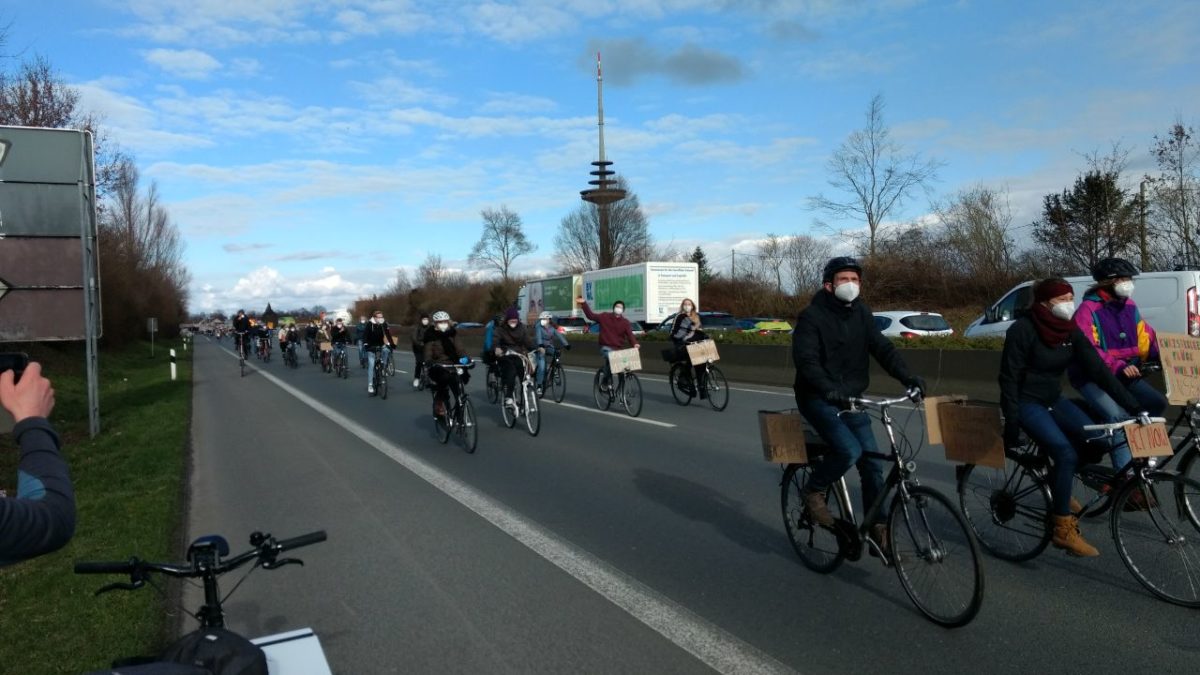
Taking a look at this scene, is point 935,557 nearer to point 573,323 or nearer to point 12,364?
point 12,364

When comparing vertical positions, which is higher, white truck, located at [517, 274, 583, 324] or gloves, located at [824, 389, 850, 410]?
white truck, located at [517, 274, 583, 324]

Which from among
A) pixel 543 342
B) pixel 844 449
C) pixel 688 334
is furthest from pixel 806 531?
pixel 543 342

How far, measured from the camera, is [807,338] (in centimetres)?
512

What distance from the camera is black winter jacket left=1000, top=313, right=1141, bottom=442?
528cm

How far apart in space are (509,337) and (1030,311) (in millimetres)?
8952

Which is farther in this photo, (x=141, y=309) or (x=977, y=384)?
(x=141, y=309)

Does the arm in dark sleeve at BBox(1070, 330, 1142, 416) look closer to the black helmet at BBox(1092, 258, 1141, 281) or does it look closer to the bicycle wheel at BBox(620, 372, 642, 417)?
the black helmet at BBox(1092, 258, 1141, 281)

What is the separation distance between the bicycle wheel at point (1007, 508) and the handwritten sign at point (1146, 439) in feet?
1.86

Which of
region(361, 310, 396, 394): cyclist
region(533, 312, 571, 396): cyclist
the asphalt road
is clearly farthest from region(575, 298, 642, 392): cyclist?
region(361, 310, 396, 394): cyclist

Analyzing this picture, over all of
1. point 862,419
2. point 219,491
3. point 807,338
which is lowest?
point 219,491

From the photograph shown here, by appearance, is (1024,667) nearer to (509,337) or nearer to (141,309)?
(509,337)

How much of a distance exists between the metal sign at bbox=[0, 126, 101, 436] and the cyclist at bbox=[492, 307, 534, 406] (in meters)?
6.12

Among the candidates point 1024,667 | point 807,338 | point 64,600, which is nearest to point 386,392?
point 64,600

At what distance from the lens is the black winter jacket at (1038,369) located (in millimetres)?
5277
